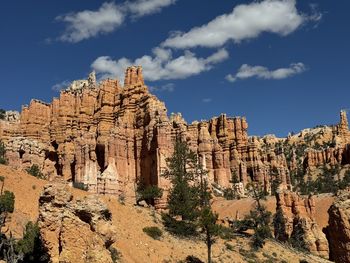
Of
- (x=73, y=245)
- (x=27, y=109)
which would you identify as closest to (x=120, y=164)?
(x=27, y=109)

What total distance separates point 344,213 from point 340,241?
5.87ft

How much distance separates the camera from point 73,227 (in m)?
21.7

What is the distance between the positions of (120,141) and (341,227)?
2214 inches

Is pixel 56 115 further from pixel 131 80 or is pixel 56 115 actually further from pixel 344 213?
pixel 344 213

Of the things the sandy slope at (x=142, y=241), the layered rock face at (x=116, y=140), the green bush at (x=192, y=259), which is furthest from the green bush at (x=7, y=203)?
the layered rock face at (x=116, y=140)

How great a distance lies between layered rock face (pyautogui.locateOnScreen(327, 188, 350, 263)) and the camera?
2978 cm

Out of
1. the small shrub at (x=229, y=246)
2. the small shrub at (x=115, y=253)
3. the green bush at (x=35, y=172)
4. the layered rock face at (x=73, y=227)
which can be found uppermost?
the green bush at (x=35, y=172)

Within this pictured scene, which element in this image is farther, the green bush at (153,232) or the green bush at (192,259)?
the green bush at (153,232)

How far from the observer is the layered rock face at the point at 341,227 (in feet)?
97.7

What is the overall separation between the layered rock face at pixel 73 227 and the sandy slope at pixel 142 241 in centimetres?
948

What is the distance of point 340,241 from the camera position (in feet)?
100

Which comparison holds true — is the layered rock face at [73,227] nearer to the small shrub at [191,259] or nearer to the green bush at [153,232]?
the small shrub at [191,259]

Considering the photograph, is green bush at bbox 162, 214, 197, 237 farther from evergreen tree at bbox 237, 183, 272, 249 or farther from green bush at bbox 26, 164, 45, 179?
green bush at bbox 26, 164, 45, 179

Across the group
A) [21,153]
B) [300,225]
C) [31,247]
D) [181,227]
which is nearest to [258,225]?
[300,225]
